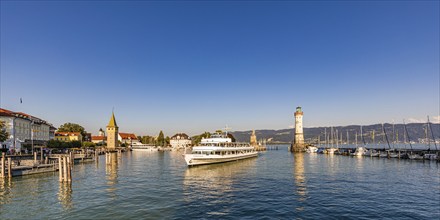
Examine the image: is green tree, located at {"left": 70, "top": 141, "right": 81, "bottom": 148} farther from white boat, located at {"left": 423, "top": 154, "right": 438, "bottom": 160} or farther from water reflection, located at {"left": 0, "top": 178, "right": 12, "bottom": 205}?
white boat, located at {"left": 423, "top": 154, "right": 438, "bottom": 160}

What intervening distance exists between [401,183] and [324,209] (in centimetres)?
2253

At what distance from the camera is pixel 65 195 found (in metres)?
29.5

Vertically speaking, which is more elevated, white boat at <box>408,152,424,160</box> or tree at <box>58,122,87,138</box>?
tree at <box>58,122,87,138</box>

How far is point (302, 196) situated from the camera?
29.1m

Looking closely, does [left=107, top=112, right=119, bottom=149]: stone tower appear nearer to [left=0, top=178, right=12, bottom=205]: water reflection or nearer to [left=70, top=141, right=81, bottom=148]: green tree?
[left=70, top=141, right=81, bottom=148]: green tree

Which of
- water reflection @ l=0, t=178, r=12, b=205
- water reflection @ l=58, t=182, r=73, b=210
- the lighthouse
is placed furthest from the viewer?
the lighthouse

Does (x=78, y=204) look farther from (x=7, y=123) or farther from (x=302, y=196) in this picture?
(x=7, y=123)

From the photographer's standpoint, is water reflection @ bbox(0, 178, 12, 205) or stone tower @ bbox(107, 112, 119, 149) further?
stone tower @ bbox(107, 112, 119, 149)

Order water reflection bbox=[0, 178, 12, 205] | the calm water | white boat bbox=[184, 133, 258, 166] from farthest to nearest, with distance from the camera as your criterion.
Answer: white boat bbox=[184, 133, 258, 166]
water reflection bbox=[0, 178, 12, 205]
the calm water

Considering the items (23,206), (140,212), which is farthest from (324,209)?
(23,206)

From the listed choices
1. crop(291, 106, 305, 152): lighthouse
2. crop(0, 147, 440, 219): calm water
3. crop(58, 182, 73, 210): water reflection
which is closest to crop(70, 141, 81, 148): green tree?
crop(0, 147, 440, 219): calm water

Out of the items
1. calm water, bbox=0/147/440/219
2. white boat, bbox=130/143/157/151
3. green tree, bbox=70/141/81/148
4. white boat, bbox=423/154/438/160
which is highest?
calm water, bbox=0/147/440/219

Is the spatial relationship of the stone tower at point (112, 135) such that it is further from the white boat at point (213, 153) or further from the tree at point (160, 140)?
the white boat at point (213, 153)

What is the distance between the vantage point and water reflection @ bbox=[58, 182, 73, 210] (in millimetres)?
25069
